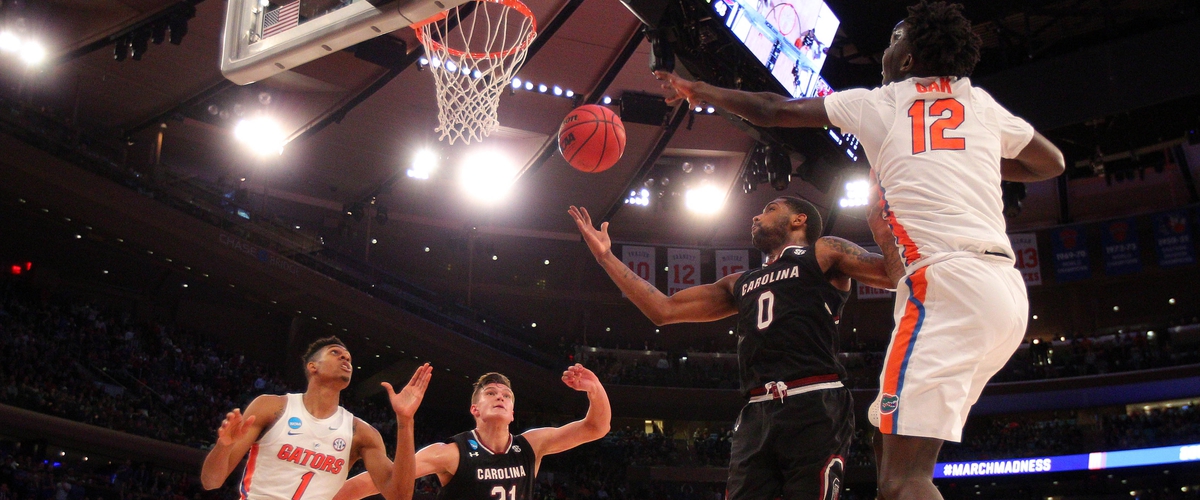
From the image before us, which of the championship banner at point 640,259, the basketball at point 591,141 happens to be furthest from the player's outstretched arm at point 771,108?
the championship banner at point 640,259

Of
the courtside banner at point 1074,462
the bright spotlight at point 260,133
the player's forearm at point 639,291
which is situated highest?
the bright spotlight at point 260,133

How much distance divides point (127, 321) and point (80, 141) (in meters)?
4.39

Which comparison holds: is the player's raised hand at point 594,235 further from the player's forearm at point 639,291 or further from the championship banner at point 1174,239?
the championship banner at point 1174,239

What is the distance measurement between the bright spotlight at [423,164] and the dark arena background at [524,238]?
7 cm

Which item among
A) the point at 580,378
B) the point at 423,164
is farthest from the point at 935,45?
the point at 423,164

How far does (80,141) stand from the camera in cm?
1744

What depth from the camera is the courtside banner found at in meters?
20.8

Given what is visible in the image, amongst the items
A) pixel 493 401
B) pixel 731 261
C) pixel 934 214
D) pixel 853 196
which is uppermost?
pixel 853 196

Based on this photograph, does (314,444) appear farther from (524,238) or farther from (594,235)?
(524,238)

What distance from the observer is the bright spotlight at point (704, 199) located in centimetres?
2233

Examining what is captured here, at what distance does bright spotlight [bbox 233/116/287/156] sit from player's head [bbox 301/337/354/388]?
50.9ft

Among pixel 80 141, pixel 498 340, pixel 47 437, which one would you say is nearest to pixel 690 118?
pixel 498 340

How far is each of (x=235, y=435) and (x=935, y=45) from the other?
327cm

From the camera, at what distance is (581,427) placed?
509cm
